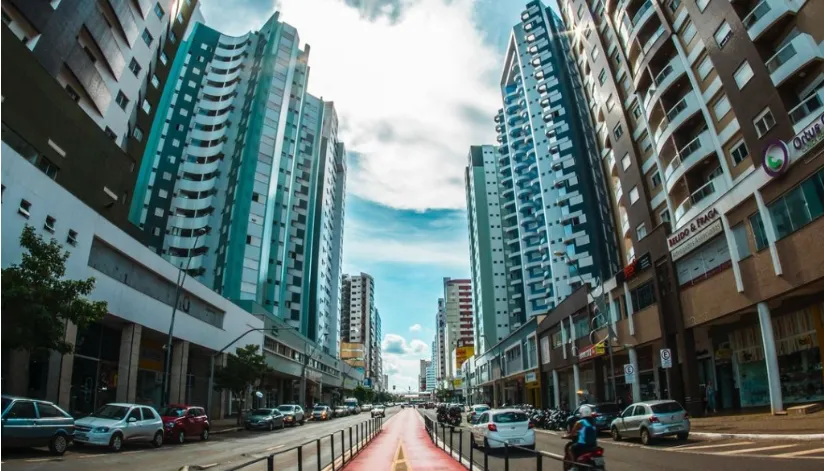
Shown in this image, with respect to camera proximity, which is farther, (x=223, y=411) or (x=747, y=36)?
(x=223, y=411)

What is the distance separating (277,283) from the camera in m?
76.1

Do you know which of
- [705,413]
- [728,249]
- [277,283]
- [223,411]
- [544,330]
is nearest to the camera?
[728,249]

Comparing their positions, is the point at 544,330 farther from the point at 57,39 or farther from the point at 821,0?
the point at 57,39

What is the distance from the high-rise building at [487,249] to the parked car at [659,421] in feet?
295

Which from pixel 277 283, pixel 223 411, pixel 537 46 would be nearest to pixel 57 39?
pixel 223 411

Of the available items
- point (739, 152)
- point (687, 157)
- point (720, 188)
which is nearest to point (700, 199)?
point (720, 188)

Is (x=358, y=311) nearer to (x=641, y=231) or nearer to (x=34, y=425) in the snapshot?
(x=641, y=231)

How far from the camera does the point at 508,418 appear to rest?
17078 mm

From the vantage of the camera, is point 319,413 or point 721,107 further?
point 319,413

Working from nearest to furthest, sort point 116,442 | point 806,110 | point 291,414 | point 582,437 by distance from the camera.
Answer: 1. point 582,437
2. point 116,442
3. point 806,110
4. point 291,414

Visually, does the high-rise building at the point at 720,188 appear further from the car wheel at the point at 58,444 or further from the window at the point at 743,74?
the car wheel at the point at 58,444

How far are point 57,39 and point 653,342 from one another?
125 ft

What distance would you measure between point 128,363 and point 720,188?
1362 inches

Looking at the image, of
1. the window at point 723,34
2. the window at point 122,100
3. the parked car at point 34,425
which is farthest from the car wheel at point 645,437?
the window at point 122,100
